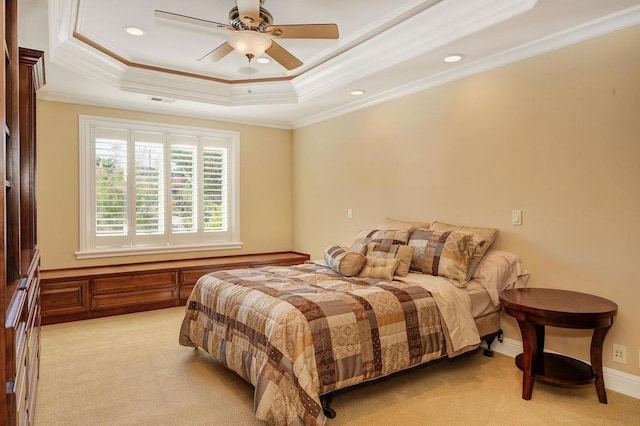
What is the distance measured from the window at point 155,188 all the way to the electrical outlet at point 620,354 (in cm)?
468

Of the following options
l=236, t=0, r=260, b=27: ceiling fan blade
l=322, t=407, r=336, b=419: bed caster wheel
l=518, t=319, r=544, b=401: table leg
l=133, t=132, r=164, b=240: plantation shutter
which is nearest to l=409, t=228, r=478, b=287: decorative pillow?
l=518, t=319, r=544, b=401: table leg

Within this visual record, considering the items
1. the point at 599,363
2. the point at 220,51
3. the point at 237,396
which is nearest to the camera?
the point at 599,363

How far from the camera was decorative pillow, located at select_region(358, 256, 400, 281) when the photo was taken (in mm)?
3357

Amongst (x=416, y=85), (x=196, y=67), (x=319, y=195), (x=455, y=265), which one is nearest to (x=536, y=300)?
(x=455, y=265)

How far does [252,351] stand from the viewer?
259 cm

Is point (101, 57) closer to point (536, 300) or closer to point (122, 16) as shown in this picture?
point (122, 16)

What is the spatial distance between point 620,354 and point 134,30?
4.62 meters

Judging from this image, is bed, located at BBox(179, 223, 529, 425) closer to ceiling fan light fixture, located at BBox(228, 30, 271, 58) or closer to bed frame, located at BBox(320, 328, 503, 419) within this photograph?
bed frame, located at BBox(320, 328, 503, 419)

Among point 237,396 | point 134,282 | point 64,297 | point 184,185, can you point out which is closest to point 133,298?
point 134,282

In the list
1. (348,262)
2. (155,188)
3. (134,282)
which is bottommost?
(134,282)

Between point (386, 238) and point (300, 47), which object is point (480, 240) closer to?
point (386, 238)

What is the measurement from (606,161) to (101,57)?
4.56 metres

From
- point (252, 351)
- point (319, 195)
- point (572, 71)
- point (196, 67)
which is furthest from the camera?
point (319, 195)

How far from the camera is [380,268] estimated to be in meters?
3.41
